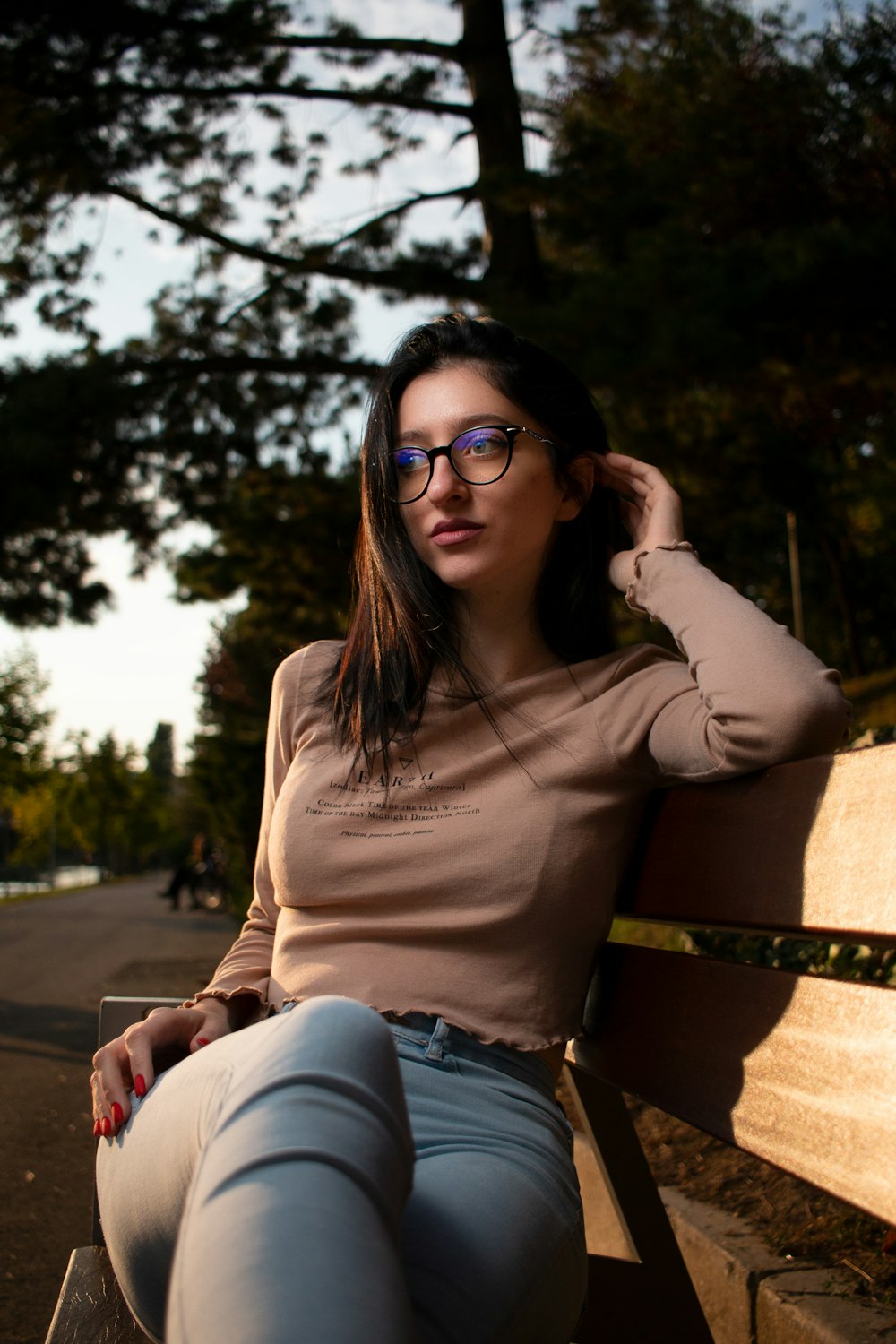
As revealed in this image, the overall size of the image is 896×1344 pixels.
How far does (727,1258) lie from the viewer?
225 cm

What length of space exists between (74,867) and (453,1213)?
308 feet

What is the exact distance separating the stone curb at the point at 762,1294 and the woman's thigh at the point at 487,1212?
66 centimetres

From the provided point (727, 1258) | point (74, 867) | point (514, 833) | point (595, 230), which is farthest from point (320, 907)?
point (74, 867)

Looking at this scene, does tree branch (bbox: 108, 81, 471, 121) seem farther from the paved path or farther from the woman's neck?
the woman's neck

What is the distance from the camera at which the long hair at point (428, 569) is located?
2.05 m

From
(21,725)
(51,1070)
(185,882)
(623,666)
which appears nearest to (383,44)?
(51,1070)

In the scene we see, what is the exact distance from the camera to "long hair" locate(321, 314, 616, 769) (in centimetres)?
205

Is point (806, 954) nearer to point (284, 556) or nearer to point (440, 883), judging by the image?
point (440, 883)

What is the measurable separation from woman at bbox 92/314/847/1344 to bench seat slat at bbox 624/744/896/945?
0.20ft

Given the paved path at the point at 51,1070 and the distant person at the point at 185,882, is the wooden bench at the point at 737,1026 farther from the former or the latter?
the distant person at the point at 185,882

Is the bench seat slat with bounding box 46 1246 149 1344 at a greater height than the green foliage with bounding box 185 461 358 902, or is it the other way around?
the green foliage with bounding box 185 461 358 902

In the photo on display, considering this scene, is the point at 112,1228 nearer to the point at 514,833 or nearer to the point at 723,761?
the point at 514,833

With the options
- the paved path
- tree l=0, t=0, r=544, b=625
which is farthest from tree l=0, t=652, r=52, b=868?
tree l=0, t=0, r=544, b=625

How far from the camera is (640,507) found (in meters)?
2.12
